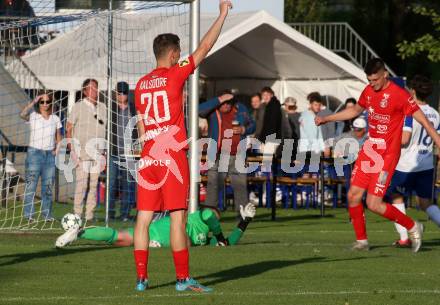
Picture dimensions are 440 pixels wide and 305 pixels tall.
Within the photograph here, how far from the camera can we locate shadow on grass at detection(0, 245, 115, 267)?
13.1 metres

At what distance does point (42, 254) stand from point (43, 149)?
20.0ft

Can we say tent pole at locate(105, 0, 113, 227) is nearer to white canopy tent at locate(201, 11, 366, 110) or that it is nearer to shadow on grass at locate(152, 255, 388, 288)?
shadow on grass at locate(152, 255, 388, 288)

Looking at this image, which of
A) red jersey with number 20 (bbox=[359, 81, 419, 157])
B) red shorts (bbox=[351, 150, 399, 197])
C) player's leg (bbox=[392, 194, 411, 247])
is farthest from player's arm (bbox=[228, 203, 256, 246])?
player's leg (bbox=[392, 194, 411, 247])

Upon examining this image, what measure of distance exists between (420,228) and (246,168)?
800 cm

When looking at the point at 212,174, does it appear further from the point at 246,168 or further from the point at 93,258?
the point at 93,258

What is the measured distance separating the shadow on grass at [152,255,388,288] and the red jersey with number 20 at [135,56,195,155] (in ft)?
4.64

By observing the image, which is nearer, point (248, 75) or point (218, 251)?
point (218, 251)

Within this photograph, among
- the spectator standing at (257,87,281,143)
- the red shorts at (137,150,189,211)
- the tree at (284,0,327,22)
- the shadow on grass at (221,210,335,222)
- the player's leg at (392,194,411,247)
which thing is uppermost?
the tree at (284,0,327,22)

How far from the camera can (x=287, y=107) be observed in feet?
84.1

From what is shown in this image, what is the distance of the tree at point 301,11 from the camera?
150ft

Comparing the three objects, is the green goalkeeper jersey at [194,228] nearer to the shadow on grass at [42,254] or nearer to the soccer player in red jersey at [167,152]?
the shadow on grass at [42,254]

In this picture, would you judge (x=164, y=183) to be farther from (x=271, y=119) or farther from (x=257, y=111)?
(x=257, y=111)

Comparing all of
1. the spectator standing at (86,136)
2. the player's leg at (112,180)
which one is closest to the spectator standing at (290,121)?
the player's leg at (112,180)

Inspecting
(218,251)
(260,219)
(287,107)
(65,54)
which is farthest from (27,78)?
(218,251)
